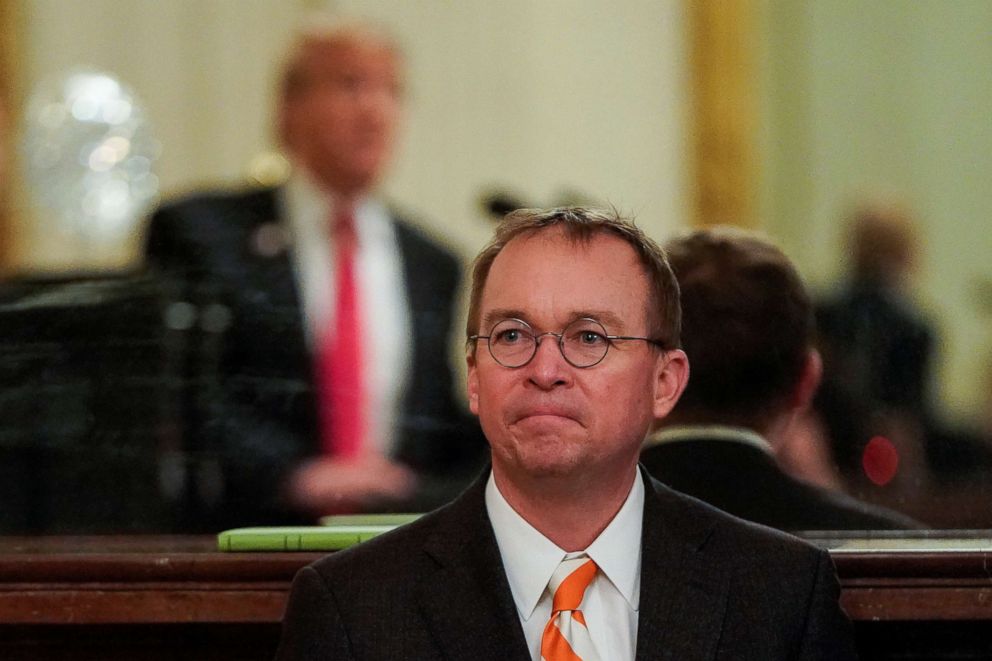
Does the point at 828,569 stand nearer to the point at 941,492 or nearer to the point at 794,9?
the point at 941,492

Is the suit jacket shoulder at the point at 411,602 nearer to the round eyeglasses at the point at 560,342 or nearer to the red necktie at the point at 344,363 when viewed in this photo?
the round eyeglasses at the point at 560,342

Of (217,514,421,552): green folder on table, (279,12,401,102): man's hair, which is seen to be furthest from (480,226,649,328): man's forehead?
(279,12,401,102): man's hair

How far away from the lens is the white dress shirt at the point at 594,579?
5.59ft

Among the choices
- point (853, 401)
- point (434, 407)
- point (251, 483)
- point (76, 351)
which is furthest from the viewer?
point (853, 401)

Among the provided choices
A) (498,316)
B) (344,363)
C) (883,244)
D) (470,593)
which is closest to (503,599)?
(470,593)

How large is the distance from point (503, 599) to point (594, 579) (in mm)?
111

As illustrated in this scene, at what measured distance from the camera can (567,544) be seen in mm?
1723

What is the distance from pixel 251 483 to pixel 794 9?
14.8 ft

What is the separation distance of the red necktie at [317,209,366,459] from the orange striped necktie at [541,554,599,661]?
1.60m

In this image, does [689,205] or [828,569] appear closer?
[828,569]

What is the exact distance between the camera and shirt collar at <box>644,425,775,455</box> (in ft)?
7.20

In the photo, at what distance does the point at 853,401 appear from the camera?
4059mm

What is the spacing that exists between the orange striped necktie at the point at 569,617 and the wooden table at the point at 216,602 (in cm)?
37

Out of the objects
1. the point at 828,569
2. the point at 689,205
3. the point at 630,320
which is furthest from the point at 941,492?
the point at 689,205
